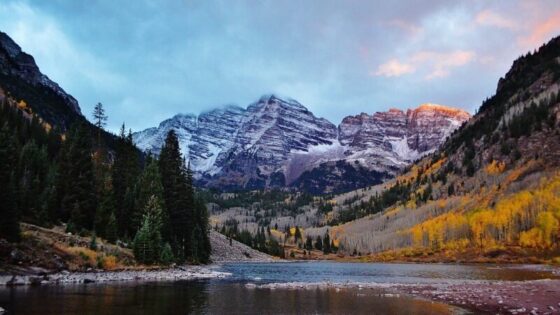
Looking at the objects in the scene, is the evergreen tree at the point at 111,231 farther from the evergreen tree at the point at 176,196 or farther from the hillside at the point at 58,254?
the evergreen tree at the point at 176,196

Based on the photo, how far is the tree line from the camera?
79125 millimetres

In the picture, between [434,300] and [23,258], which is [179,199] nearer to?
[23,258]

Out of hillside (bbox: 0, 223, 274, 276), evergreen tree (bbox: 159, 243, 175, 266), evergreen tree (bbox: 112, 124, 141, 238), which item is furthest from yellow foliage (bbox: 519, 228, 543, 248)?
hillside (bbox: 0, 223, 274, 276)

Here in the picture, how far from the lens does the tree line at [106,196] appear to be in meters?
79.1

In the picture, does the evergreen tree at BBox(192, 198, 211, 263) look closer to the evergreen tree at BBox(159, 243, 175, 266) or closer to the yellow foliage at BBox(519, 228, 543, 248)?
the evergreen tree at BBox(159, 243, 175, 266)

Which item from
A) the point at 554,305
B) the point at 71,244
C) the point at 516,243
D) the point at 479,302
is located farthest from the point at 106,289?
the point at 516,243

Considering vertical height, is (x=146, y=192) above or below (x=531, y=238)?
above

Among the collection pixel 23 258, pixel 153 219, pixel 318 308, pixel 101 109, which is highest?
pixel 101 109

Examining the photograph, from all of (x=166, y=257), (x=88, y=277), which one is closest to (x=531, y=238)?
(x=166, y=257)

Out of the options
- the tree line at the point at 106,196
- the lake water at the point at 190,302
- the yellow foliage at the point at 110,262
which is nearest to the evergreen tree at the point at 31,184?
the tree line at the point at 106,196

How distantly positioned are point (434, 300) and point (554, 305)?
1127 centimetres

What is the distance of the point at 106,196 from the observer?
9462 cm

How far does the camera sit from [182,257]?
11012 centimetres

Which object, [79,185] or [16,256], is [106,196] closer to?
[79,185]
